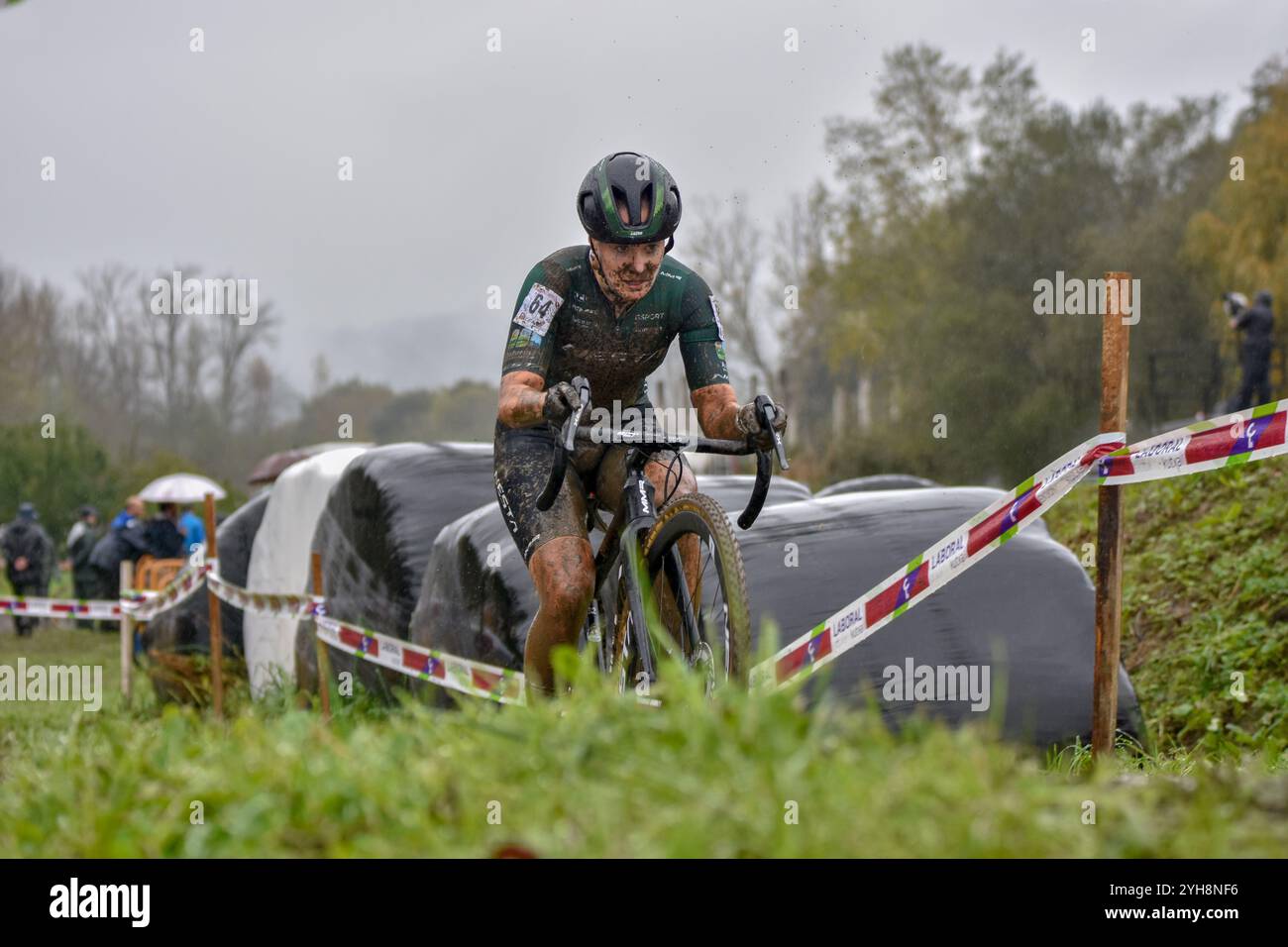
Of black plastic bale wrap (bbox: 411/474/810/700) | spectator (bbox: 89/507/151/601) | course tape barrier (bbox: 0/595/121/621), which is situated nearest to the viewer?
black plastic bale wrap (bbox: 411/474/810/700)

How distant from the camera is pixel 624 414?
5371 millimetres

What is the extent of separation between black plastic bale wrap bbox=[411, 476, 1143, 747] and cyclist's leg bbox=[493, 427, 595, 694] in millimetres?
1066

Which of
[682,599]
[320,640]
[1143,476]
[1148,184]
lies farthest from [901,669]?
[1148,184]

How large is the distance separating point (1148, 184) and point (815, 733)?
121 feet

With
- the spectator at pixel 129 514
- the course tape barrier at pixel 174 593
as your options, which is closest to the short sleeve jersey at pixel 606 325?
the course tape barrier at pixel 174 593

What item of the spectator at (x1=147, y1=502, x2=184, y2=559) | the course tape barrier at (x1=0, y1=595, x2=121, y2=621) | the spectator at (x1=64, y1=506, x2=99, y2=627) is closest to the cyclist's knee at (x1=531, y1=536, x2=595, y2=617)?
the course tape barrier at (x1=0, y1=595, x2=121, y2=621)

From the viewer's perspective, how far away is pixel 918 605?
20.9ft

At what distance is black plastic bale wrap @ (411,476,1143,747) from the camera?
20.3ft

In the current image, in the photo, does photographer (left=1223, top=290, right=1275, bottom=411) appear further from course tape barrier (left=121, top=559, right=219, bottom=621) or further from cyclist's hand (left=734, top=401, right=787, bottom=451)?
cyclist's hand (left=734, top=401, right=787, bottom=451)

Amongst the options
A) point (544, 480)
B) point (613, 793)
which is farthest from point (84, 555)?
point (613, 793)

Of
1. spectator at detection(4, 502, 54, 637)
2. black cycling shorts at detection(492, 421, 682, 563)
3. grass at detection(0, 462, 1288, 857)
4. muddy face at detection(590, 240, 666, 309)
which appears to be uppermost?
muddy face at detection(590, 240, 666, 309)

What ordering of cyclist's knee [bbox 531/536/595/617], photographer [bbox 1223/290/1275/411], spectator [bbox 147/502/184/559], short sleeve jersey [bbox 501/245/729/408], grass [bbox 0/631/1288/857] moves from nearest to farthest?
grass [bbox 0/631/1288/857], cyclist's knee [bbox 531/536/595/617], short sleeve jersey [bbox 501/245/729/408], photographer [bbox 1223/290/1275/411], spectator [bbox 147/502/184/559]
